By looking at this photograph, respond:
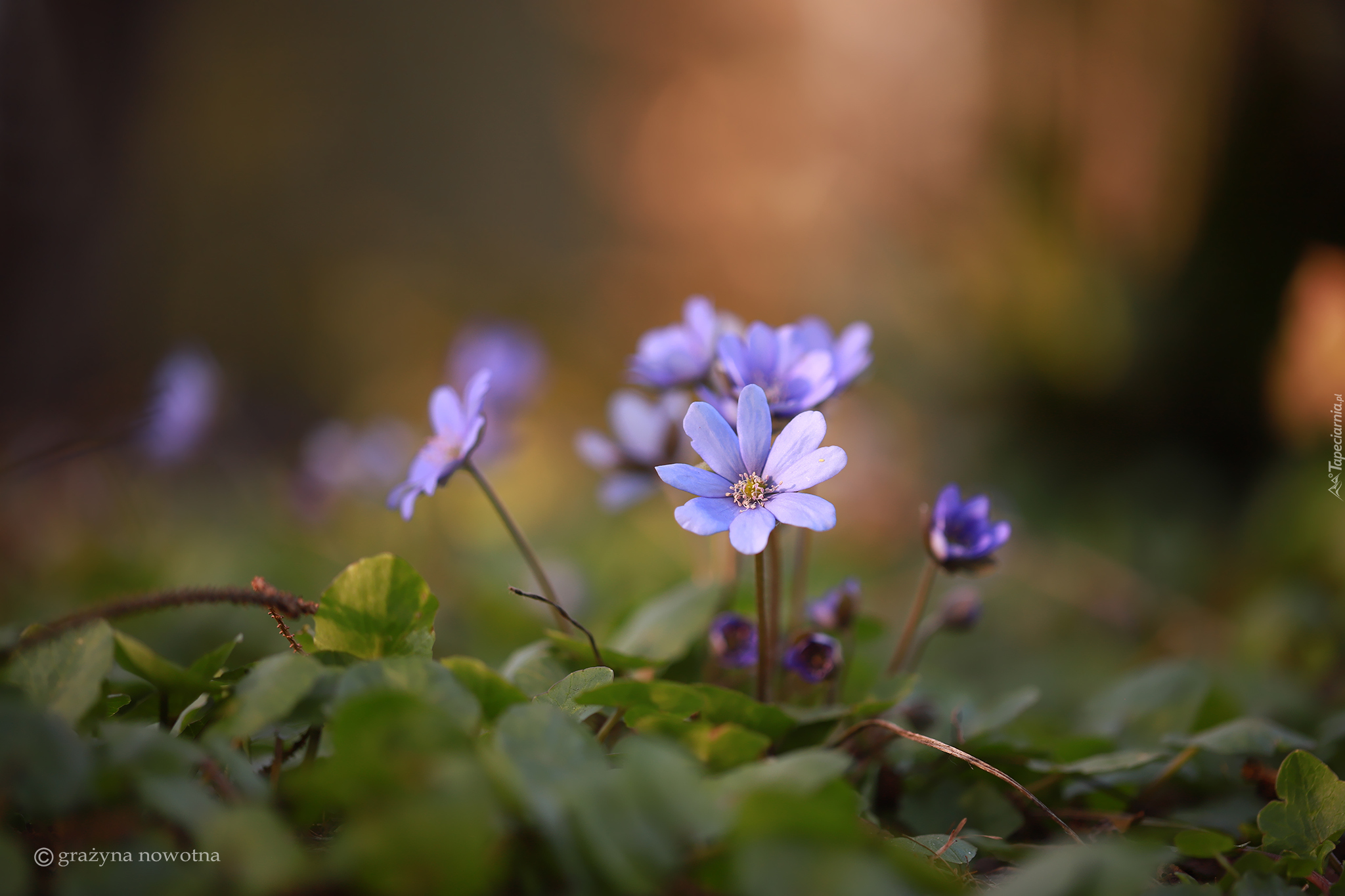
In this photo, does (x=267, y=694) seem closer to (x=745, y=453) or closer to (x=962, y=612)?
(x=745, y=453)

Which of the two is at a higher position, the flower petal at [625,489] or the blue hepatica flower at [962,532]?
the blue hepatica flower at [962,532]

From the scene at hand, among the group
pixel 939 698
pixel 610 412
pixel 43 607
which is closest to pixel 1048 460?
pixel 939 698

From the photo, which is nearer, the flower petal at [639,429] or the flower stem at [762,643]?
the flower stem at [762,643]

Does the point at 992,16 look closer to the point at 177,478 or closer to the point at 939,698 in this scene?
the point at 939,698

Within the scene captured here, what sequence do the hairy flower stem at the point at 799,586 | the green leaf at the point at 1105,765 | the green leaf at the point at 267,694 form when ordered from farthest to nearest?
the hairy flower stem at the point at 799,586, the green leaf at the point at 1105,765, the green leaf at the point at 267,694

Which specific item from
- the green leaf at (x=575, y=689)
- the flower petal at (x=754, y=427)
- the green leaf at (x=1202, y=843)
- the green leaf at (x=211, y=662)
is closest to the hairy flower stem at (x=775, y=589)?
the flower petal at (x=754, y=427)

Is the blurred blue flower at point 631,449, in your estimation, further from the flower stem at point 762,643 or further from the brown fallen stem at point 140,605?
the brown fallen stem at point 140,605

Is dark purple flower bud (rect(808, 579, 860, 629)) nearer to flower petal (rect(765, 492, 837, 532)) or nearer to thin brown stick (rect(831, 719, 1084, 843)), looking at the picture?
thin brown stick (rect(831, 719, 1084, 843))
